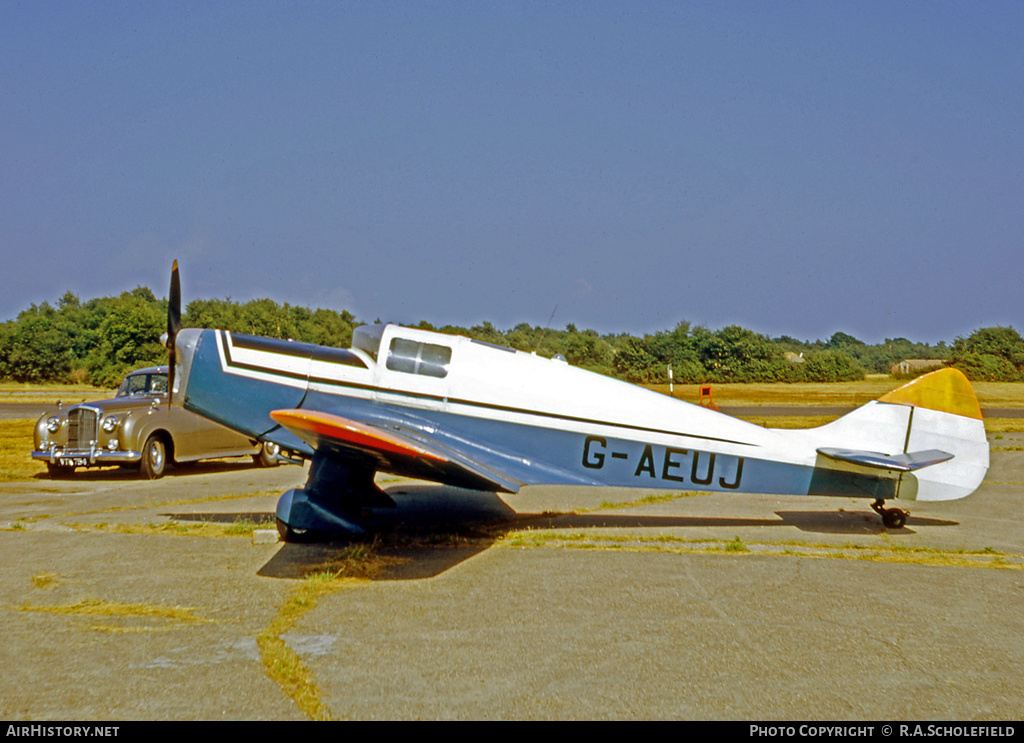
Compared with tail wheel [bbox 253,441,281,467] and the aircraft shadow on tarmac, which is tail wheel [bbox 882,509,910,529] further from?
tail wheel [bbox 253,441,281,467]

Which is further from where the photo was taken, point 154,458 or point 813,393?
point 813,393

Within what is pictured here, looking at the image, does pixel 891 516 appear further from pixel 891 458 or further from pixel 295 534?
pixel 295 534

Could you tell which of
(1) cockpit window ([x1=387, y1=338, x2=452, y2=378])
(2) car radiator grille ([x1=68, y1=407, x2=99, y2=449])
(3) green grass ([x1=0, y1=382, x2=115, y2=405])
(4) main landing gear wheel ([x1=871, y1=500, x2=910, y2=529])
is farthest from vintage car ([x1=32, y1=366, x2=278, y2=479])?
(3) green grass ([x1=0, y1=382, x2=115, y2=405])

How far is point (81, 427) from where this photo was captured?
13.5m

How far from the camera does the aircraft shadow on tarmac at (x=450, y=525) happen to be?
7.42m

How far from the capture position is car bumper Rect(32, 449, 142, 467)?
43.3 feet

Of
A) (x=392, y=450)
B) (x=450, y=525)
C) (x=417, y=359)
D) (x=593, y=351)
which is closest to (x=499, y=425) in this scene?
(x=417, y=359)

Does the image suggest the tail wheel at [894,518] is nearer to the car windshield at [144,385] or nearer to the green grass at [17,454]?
the car windshield at [144,385]

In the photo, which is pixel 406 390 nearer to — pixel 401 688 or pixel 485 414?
pixel 485 414

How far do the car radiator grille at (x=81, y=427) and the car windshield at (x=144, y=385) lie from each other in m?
1.30

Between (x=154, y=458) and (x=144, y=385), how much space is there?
202 centimetres

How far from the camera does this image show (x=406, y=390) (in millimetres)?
8336
